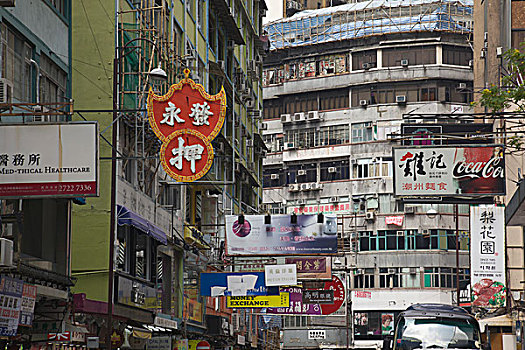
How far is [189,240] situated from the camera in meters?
36.6

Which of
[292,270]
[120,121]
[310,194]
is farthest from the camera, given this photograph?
[310,194]

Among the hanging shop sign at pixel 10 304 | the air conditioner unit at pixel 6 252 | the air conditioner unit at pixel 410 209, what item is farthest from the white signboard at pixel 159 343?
the air conditioner unit at pixel 410 209

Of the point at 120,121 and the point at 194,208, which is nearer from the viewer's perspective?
the point at 120,121

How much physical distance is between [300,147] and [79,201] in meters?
54.5

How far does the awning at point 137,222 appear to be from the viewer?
86.9 ft

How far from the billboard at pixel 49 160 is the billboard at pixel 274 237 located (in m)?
20.7

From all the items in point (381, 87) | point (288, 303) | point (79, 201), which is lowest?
point (288, 303)

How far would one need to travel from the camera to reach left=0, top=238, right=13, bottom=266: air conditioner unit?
15844 millimetres

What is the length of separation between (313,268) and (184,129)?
19.5 metres

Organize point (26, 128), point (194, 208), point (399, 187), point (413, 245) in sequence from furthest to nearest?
1. point (413, 245)
2. point (194, 208)
3. point (399, 187)
4. point (26, 128)

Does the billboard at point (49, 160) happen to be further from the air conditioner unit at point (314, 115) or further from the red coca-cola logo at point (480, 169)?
the air conditioner unit at point (314, 115)

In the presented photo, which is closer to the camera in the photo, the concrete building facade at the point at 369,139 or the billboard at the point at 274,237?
the billboard at the point at 274,237

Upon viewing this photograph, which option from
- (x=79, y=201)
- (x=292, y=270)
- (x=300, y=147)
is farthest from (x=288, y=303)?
(x=300, y=147)

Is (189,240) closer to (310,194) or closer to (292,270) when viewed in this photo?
(292,270)
